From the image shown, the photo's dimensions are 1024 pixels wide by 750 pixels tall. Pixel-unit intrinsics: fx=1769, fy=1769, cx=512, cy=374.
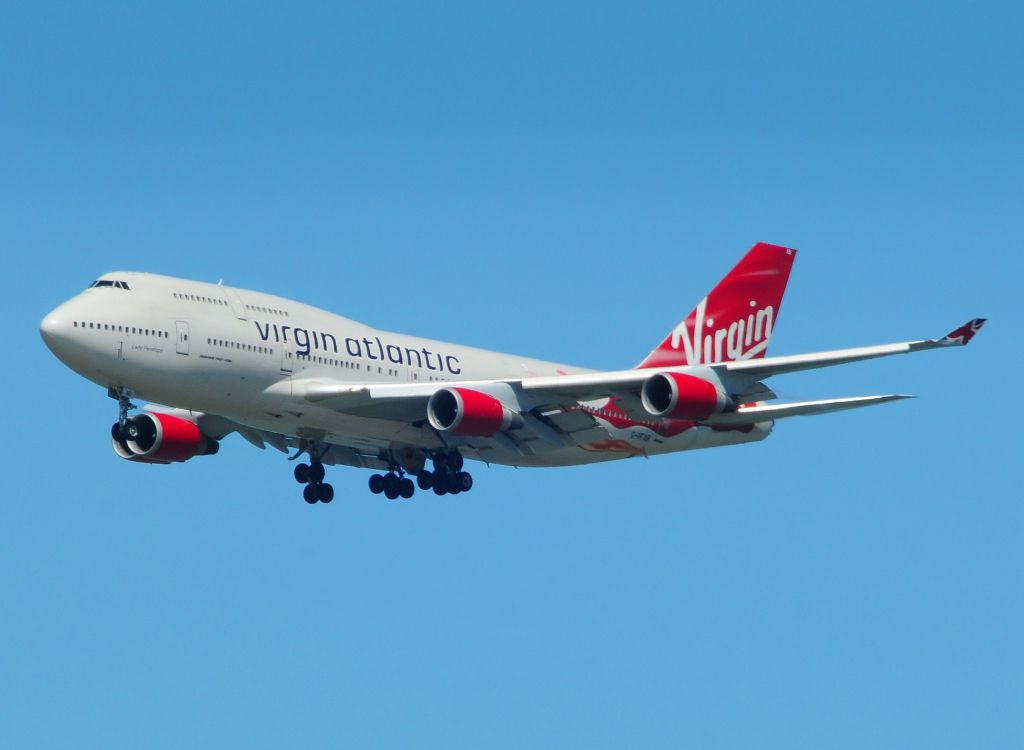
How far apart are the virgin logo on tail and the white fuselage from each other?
17.8 feet

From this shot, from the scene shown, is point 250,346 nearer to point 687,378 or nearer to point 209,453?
point 209,453

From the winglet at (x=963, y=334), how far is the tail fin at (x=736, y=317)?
1592 cm

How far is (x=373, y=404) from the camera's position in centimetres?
5141

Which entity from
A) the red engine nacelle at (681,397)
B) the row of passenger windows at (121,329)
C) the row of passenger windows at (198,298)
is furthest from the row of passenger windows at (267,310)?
the red engine nacelle at (681,397)

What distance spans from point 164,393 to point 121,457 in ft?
23.2

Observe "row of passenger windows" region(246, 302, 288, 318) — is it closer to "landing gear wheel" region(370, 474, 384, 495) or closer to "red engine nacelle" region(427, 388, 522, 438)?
"red engine nacelle" region(427, 388, 522, 438)

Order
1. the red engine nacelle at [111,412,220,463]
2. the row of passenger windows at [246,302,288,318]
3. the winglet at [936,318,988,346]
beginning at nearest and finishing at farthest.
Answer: the winglet at [936,318,988,346] → the row of passenger windows at [246,302,288,318] → the red engine nacelle at [111,412,220,463]

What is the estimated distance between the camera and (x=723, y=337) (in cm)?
6038

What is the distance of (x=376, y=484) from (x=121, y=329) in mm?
11999

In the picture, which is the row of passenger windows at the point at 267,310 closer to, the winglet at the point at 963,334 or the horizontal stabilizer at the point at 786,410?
the horizontal stabilizer at the point at 786,410

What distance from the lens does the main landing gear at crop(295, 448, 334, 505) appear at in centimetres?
5669

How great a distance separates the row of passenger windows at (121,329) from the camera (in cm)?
4766

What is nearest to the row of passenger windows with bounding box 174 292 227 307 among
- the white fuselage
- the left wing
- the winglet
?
the white fuselage

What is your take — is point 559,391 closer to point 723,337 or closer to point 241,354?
point 241,354
